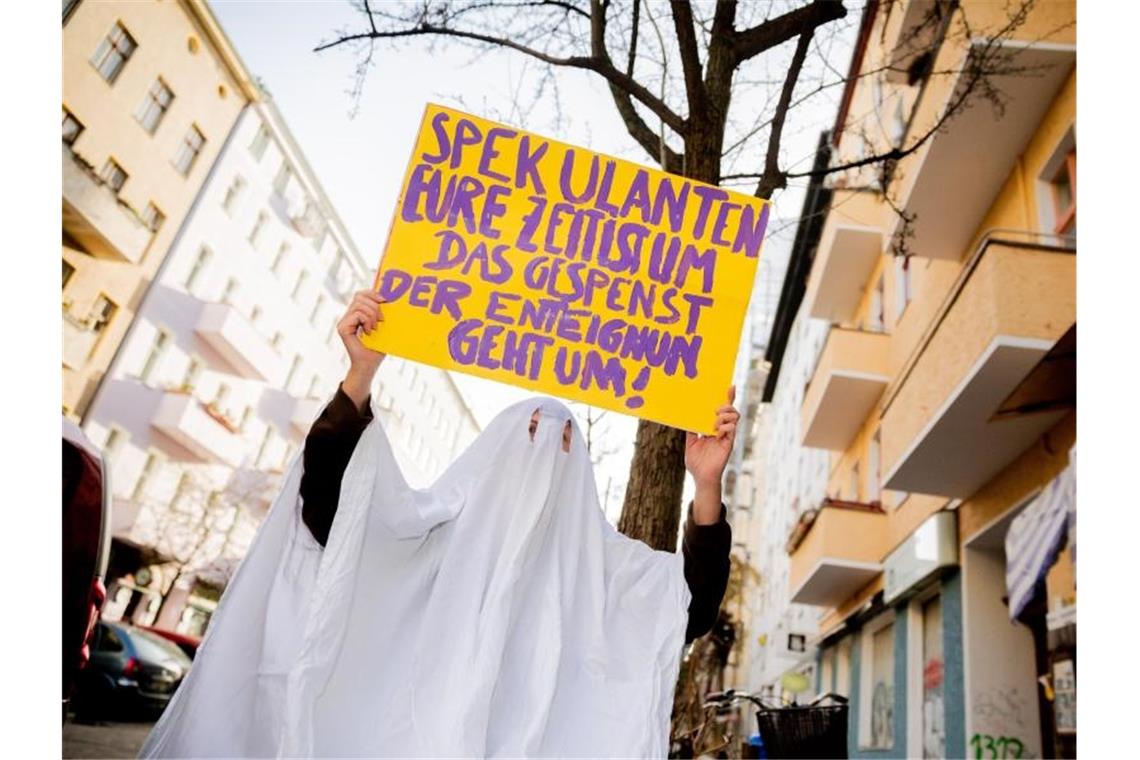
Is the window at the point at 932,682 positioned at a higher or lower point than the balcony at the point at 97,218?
lower

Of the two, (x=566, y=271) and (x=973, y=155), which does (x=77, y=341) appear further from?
(x=566, y=271)

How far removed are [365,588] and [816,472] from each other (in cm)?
1984

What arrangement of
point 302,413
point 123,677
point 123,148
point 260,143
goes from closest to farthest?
point 123,677 → point 123,148 → point 260,143 → point 302,413

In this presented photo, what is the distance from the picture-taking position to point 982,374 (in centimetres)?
704

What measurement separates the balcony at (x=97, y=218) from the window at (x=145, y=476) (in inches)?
263

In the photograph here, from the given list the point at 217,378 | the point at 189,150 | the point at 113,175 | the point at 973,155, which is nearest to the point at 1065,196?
the point at 973,155

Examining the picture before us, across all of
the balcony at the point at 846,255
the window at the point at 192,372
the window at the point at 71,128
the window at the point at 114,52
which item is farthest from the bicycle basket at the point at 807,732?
the window at the point at 192,372

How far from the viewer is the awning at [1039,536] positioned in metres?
5.61

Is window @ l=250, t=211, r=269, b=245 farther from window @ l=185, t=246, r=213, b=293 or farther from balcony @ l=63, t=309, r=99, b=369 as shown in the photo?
balcony @ l=63, t=309, r=99, b=369

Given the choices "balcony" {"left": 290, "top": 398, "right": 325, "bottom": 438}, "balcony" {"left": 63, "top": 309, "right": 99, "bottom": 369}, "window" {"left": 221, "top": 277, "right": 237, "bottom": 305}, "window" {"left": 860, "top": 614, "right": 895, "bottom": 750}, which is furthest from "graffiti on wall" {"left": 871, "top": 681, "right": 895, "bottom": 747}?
"balcony" {"left": 290, "top": 398, "right": 325, "bottom": 438}

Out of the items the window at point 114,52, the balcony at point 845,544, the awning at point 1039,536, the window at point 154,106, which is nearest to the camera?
the awning at point 1039,536

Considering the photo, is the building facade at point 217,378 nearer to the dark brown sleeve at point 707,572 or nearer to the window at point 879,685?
the window at point 879,685

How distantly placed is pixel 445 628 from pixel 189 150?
26367 millimetres

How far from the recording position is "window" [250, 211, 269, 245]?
29312 mm
